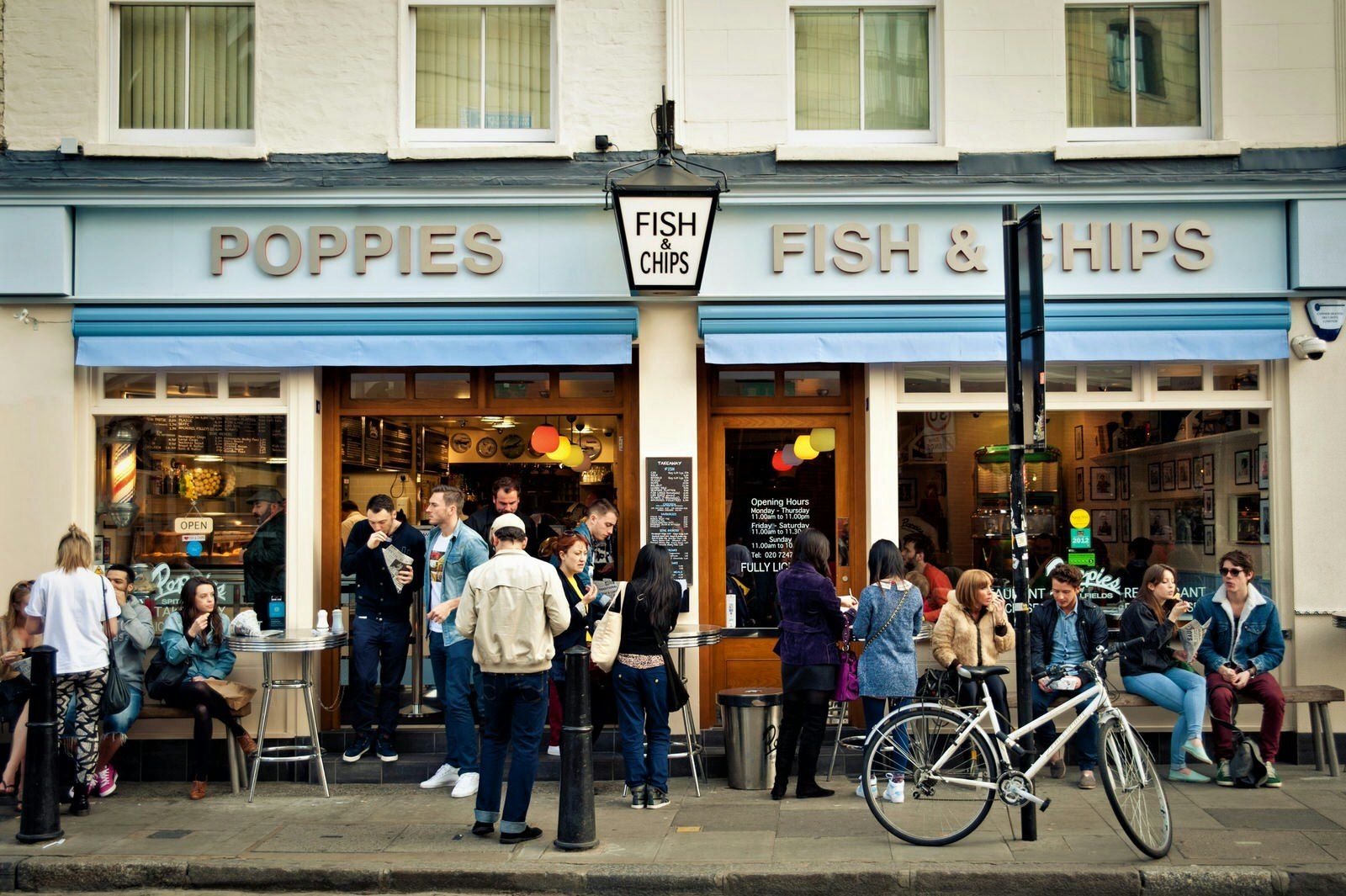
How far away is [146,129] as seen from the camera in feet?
33.4

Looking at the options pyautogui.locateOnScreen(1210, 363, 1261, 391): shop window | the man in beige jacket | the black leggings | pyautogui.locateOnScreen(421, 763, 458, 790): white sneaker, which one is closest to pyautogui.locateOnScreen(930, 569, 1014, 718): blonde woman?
pyautogui.locateOnScreen(1210, 363, 1261, 391): shop window

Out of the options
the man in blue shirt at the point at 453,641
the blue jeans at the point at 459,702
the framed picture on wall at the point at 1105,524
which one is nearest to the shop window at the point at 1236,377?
the framed picture on wall at the point at 1105,524

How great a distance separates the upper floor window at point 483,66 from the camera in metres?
10.2

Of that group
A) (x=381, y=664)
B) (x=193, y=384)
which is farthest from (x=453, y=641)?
(x=193, y=384)

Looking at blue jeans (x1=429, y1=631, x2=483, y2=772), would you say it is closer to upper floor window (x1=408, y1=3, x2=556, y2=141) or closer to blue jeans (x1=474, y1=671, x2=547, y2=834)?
blue jeans (x1=474, y1=671, x2=547, y2=834)

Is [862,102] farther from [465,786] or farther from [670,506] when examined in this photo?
[465,786]

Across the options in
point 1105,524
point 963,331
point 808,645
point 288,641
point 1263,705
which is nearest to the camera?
point 808,645

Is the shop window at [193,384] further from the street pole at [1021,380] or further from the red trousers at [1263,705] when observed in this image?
the red trousers at [1263,705]

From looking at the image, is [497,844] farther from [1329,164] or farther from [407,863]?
[1329,164]

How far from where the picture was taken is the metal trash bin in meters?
8.95

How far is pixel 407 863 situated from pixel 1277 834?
202 inches

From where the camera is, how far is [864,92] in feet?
33.3

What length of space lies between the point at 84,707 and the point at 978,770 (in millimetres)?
5899

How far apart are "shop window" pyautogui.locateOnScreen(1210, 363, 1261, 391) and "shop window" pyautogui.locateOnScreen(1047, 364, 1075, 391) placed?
3.52 feet
